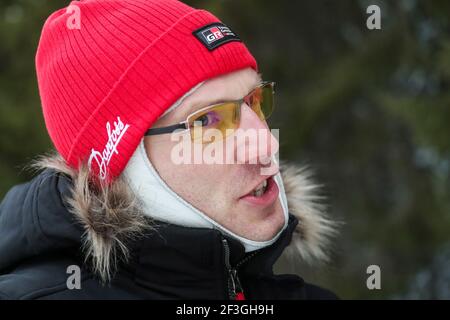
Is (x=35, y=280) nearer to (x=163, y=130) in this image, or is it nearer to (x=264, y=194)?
(x=163, y=130)

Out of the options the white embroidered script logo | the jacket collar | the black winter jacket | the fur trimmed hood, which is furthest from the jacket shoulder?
the white embroidered script logo

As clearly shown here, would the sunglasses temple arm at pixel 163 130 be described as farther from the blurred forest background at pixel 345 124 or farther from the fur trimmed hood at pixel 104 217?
the blurred forest background at pixel 345 124

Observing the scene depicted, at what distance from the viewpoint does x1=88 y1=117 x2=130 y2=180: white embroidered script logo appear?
219cm

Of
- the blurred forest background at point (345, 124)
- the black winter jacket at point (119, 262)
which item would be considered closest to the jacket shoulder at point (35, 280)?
the black winter jacket at point (119, 262)

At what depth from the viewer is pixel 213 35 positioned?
233 centimetres

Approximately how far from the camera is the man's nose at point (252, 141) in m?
2.21

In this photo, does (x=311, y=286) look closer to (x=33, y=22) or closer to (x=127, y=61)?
(x=127, y=61)

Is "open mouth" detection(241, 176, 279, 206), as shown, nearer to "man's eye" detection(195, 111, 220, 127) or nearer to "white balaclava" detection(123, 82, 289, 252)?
"white balaclava" detection(123, 82, 289, 252)

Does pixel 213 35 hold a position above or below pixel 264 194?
above

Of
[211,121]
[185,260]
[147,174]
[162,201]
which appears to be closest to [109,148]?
[147,174]

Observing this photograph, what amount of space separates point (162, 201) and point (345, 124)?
169 inches

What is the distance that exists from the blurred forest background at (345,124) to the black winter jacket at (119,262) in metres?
3.50

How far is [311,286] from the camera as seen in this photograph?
8.83ft
